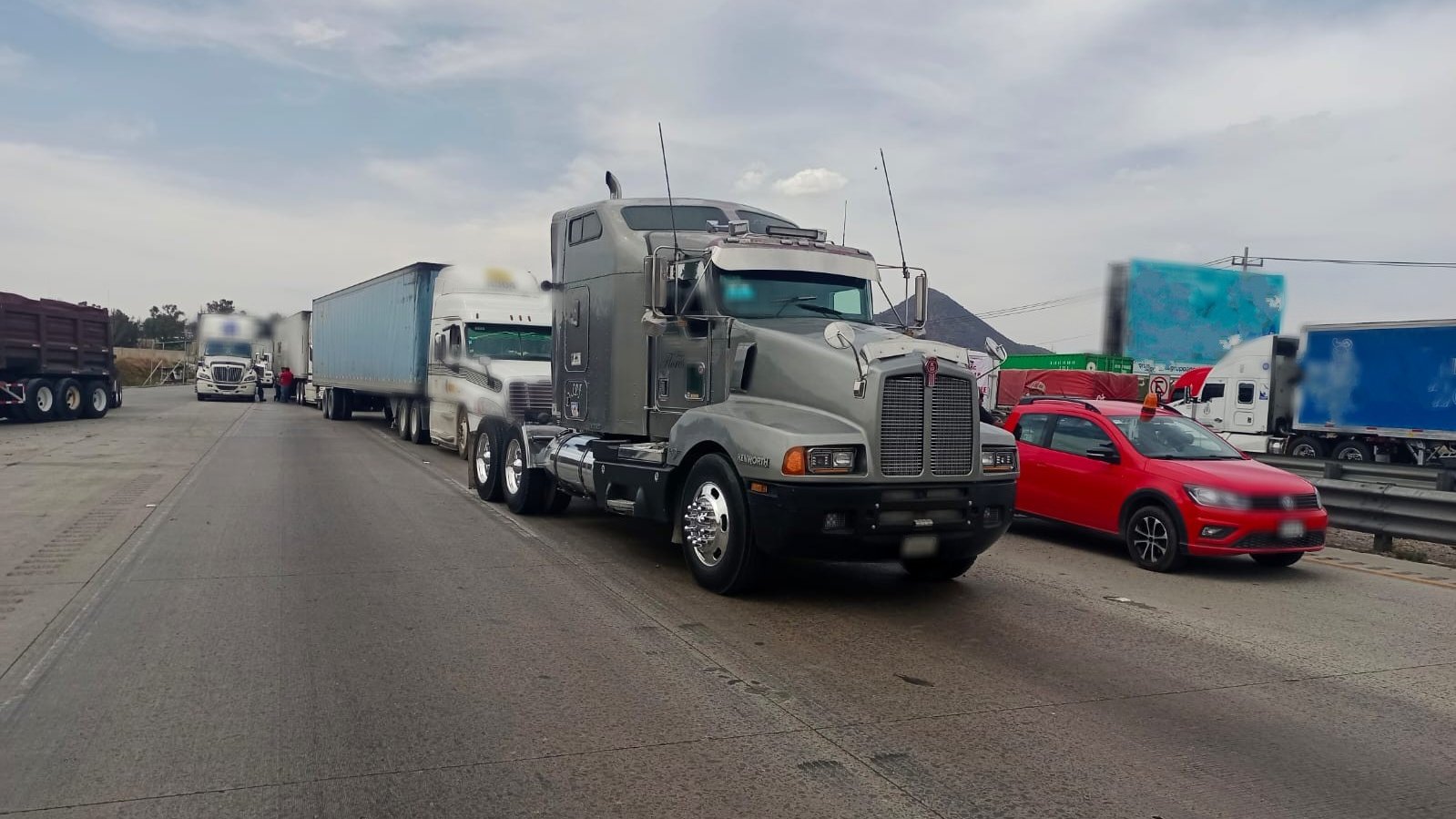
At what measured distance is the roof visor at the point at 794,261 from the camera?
7945mm

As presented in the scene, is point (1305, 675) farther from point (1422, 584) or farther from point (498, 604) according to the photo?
point (498, 604)

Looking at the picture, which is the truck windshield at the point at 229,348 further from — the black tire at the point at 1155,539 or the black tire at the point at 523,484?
the black tire at the point at 1155,539

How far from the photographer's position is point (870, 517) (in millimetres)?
6875

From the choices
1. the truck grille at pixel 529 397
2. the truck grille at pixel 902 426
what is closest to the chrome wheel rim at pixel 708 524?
the truck grille at pixel 902 426

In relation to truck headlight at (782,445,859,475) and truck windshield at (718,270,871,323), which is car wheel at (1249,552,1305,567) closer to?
truck windshield at (718,270,871,323)

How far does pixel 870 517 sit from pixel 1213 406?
23.9 metres

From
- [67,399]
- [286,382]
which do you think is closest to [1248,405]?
[67,399]

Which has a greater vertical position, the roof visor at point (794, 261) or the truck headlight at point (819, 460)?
the roof visor at point (794, 261)

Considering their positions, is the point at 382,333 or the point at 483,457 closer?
the point at 483,457

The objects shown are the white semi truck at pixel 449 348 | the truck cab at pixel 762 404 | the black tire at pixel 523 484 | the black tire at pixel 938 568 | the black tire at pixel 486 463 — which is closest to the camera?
the truck cab at pixel 762 404

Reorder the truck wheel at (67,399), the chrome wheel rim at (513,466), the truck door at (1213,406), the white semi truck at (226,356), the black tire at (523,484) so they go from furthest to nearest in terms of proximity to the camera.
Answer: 1. the white semi truck at (226,356)
2. the truck door at (1213,406)
3. the truck wheel at (67,399)
4. the chrome wheel rim at (513,466)
5. the black tire at (523,484)

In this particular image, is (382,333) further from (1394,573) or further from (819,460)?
(1394,573)

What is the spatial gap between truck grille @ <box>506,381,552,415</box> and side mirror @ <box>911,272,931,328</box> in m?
4.87

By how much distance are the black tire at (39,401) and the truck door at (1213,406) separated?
98.7 feet
